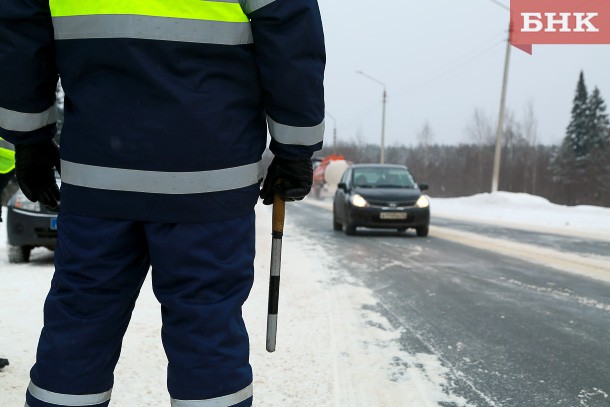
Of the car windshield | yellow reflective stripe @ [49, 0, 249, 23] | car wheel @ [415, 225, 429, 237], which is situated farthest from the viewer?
Result: the car windshield

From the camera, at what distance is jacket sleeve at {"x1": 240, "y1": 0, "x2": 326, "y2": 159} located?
176cm

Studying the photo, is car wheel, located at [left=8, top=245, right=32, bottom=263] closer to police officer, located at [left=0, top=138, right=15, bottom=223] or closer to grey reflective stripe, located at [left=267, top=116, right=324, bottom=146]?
police officer, located at [left=0, top=138, right=15, bottom=223]

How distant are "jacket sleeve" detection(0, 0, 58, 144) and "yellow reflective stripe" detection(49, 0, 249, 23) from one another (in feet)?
0.25

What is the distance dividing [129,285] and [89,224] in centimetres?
22

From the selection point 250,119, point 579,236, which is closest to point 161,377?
point 250,119

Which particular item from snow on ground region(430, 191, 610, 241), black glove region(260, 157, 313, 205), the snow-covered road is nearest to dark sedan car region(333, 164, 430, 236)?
snow on ground region(430, 191, 610, 241)

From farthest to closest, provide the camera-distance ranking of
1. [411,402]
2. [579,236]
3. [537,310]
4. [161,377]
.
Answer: [579,236]
[537,310]
[161,377]
[411,402]

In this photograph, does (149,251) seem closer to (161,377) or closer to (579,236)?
(161,377)

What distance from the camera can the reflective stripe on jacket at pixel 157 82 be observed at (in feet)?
5.60

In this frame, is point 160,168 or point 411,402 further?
point 411,402

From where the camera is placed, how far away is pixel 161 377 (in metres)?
3.10

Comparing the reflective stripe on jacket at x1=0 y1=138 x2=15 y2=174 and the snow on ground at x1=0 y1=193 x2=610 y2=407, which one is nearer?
the snow on ground at x1=0 y1=193 x2=610 y2=407

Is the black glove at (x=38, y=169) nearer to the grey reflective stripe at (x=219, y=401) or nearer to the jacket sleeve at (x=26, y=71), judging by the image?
the jacket sleeve at (x=26, y=71)

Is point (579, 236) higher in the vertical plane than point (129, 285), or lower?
lower
